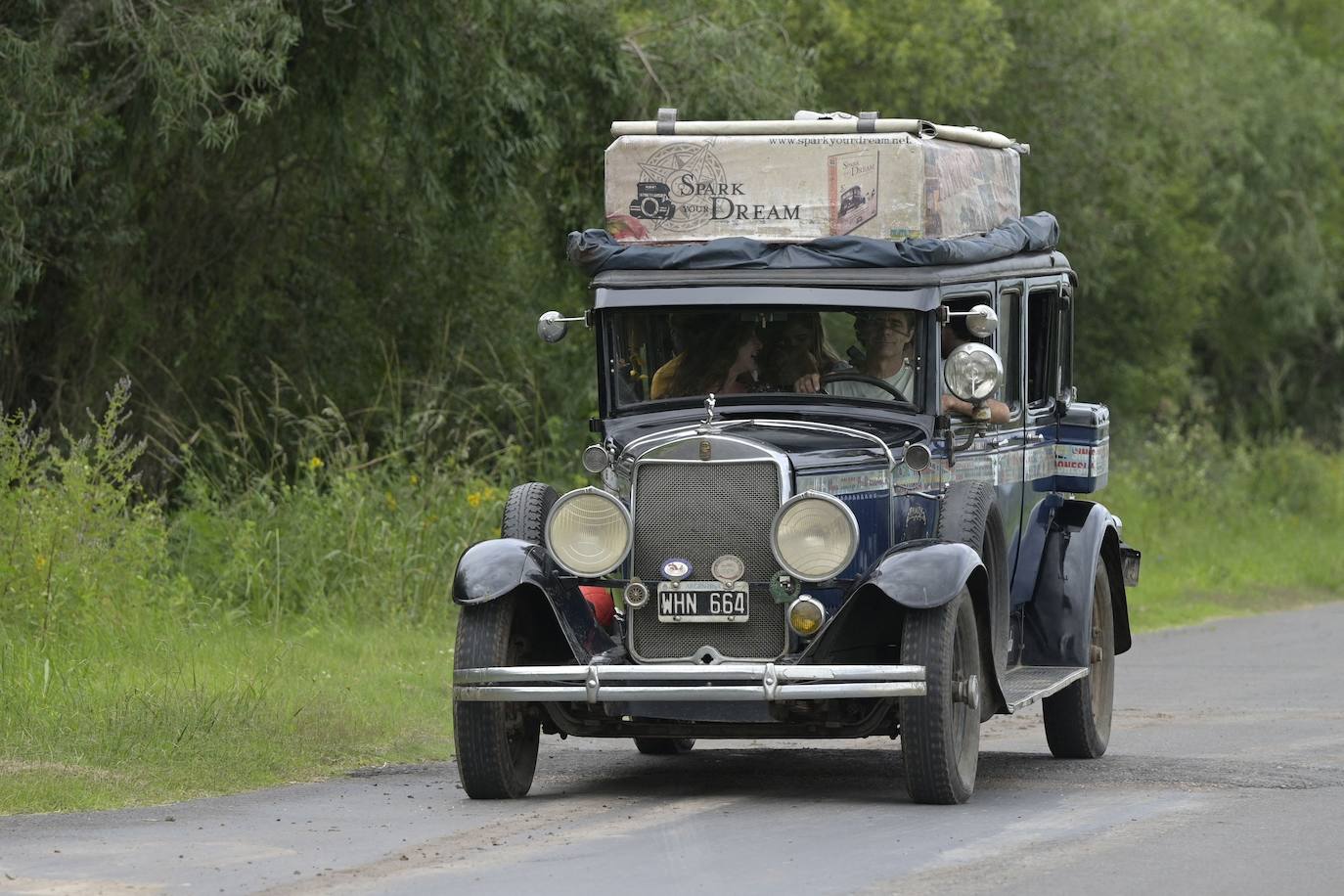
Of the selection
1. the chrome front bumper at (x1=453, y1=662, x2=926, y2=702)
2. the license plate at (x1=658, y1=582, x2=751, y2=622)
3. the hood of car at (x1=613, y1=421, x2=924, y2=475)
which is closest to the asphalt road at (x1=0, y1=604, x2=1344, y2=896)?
the chrome front bumper at (x1=453, y1=662, x2=926, y2=702)

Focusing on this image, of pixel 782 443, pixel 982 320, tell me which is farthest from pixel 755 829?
pixel 982 320

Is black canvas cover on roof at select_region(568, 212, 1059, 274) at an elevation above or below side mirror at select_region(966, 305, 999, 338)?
above

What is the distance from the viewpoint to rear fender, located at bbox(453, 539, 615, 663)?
928 centimetres

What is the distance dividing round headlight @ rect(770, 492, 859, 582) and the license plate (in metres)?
0.27

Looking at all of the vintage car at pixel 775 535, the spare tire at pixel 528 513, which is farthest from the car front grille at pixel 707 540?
the spare tire at pixel 528 513

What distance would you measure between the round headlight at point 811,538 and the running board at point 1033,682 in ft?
4.06

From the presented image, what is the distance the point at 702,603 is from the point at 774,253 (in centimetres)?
171

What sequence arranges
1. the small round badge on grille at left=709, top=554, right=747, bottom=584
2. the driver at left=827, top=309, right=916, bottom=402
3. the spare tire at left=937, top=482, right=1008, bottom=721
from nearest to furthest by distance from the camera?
the small round badge on grille at left=709, top=554, right=747, bottom=584 < the spare tire at left=937, top=482, right=1008, bottom=721 < the driver at left=827, top=309, right=916, bottom=402

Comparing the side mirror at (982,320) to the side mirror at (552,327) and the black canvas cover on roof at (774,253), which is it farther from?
the side mirror at (552,327)

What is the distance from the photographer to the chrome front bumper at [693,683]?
873cm

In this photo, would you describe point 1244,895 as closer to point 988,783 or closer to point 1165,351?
point 988,783

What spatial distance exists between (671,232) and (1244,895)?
4.27m

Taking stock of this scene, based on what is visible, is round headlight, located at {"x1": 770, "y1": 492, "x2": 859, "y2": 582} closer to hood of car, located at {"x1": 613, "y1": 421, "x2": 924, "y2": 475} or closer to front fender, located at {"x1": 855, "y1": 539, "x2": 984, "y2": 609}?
front fender, located at {"x1": 855, "y1": 539, "x2": 984, "y2": 609}

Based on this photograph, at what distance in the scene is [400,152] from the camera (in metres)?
19.9
